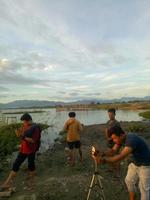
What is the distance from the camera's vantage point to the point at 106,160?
6.10m

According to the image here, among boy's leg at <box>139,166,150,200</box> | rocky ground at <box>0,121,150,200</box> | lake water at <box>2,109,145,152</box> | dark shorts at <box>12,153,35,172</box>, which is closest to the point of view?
boy's leg at <box>139,166,150,200</box>

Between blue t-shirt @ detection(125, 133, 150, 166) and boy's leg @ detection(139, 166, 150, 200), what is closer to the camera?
blue t-shirt @ detection(125, 133, 150, 166)

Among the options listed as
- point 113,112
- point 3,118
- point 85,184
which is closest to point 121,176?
point 85,184

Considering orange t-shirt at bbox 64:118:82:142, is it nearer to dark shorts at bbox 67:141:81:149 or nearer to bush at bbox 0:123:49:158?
dark shorts at bbox 67:141:81:149

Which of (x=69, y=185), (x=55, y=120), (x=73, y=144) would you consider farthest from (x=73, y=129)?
(x=55, y=120)

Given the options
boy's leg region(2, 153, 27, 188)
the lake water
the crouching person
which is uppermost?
the crouching person

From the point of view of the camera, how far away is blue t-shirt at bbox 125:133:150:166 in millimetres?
6088

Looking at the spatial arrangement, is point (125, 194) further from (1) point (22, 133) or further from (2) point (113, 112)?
(1) point (22, 133)

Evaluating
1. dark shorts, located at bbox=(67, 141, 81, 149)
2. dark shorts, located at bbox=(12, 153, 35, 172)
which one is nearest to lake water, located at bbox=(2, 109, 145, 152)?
dark shorts, located at bbox=(67, 141, 81, 149)

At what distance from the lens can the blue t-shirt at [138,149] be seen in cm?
609

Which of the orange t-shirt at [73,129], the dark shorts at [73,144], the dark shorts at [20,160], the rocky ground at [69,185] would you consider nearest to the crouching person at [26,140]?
the dark shorts at [20,160]

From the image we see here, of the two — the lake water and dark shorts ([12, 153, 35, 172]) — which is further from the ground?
dark shorts ([12, 153, 35, 172])

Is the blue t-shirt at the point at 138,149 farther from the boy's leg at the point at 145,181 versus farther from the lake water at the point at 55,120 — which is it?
the lake water at the point at 55,120

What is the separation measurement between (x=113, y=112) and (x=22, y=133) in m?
2.95
